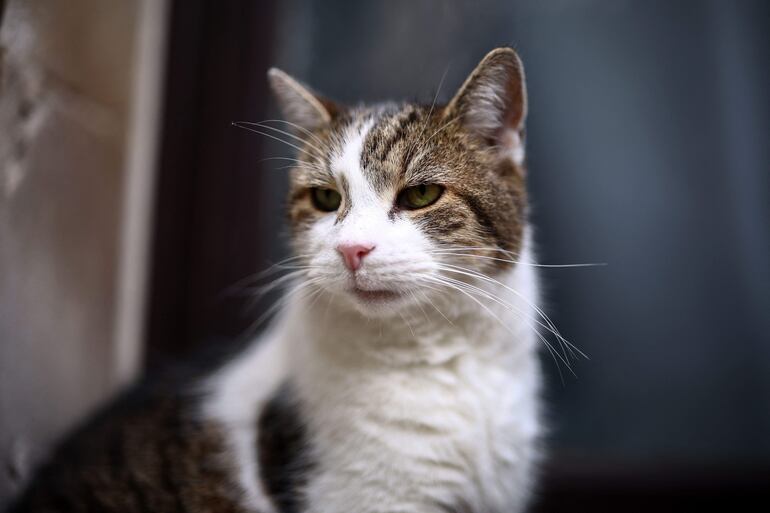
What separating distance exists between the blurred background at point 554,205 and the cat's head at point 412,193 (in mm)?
335

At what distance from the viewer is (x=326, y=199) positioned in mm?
1245

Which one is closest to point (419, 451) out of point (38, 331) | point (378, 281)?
point (378, 281)

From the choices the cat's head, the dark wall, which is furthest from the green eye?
the dark wall

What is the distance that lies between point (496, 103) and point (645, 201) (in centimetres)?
89

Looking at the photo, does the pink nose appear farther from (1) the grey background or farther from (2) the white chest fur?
(1) the grey background

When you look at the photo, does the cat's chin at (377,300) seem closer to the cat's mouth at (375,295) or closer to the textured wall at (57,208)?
the cat's mouth at (375,295)

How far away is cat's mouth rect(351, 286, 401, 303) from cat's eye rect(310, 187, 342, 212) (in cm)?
20

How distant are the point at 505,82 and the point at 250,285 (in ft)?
4.03

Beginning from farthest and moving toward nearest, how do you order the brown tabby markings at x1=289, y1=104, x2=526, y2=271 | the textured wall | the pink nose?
the textured wall < the brown tabby markings at x1=289, y1=104, x2=526, y2=271 < the pink nose

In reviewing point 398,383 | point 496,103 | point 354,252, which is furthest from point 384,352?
point 496,103

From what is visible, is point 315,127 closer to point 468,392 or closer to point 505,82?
point 505,82

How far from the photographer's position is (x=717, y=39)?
176 cm

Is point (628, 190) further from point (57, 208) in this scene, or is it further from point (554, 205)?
point (57, 208)

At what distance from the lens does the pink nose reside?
1043mm
